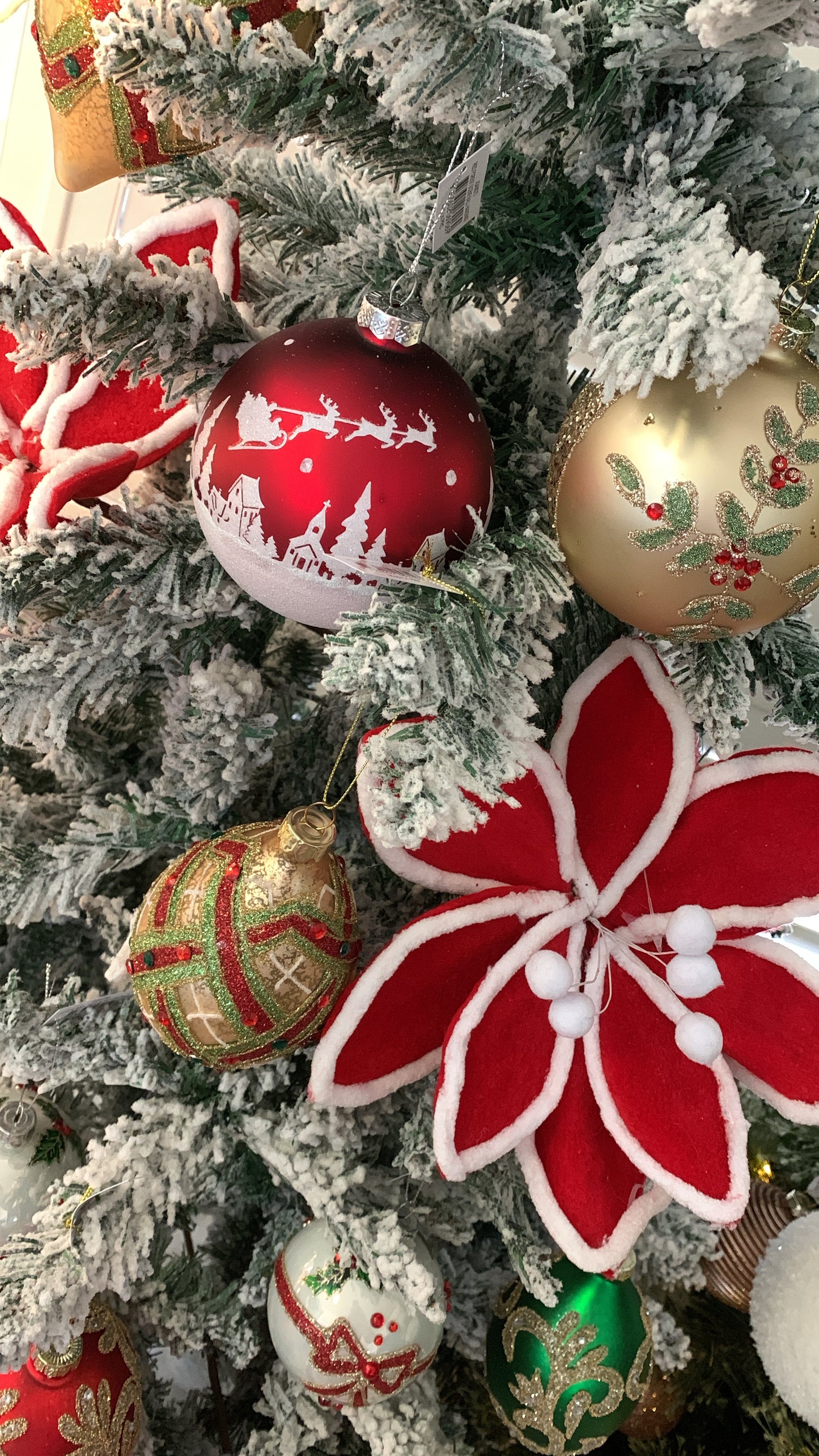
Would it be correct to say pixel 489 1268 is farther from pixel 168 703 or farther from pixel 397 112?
pixel 397 112

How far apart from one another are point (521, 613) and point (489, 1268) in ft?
1.76

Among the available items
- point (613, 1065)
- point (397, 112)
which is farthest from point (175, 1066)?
point (397, 112)

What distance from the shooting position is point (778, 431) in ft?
1.19

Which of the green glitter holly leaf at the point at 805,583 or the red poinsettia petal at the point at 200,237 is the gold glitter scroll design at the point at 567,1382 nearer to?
the green glitter holly leaf at the point at 805,583

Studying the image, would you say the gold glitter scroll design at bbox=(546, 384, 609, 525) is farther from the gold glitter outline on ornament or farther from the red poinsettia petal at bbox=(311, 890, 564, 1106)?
the gold glitter outline on ornament

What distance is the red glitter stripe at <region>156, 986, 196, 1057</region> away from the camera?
0.49 meters

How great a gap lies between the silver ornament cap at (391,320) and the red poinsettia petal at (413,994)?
0.28 meters

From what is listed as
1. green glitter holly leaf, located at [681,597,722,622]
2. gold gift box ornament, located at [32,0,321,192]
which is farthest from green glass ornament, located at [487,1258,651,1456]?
gold gift box ornament, located at [32,0,321,192]

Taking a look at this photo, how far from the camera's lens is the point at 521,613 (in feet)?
1.26

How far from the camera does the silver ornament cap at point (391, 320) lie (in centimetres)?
40

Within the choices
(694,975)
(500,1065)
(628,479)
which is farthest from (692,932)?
(628,479)

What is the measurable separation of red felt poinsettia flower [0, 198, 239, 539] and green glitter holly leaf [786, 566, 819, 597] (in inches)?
12.1

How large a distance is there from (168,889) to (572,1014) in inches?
8.5

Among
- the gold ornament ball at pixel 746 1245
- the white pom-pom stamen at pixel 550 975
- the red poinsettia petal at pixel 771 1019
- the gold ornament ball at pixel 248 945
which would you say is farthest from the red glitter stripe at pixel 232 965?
the gold ornament ball at pixel 746 1245
